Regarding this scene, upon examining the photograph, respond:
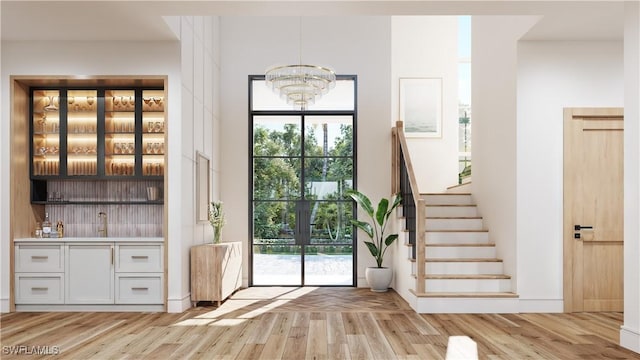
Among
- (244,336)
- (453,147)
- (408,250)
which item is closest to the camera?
(244,336)

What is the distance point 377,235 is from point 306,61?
2.88 meters

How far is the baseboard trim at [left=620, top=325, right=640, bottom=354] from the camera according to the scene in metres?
4.25

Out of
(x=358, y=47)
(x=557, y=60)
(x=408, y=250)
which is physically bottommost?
(x=408, y=250)

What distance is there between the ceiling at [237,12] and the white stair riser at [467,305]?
113 inches

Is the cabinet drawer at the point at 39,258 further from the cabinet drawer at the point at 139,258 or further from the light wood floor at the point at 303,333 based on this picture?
the cabinet drawer at the point at 139,258

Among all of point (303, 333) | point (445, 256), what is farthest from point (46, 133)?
point (445, 256)

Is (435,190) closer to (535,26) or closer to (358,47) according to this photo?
(358,47)

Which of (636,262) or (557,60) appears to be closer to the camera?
(636,262)

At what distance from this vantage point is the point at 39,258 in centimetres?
596

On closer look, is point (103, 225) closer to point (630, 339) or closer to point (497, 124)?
point (497, 124)

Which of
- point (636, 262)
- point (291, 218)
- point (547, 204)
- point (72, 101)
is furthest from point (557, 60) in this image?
point (72, 101)

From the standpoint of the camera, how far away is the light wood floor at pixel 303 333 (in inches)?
165

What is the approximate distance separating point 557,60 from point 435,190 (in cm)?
346

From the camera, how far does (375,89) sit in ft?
27.8
